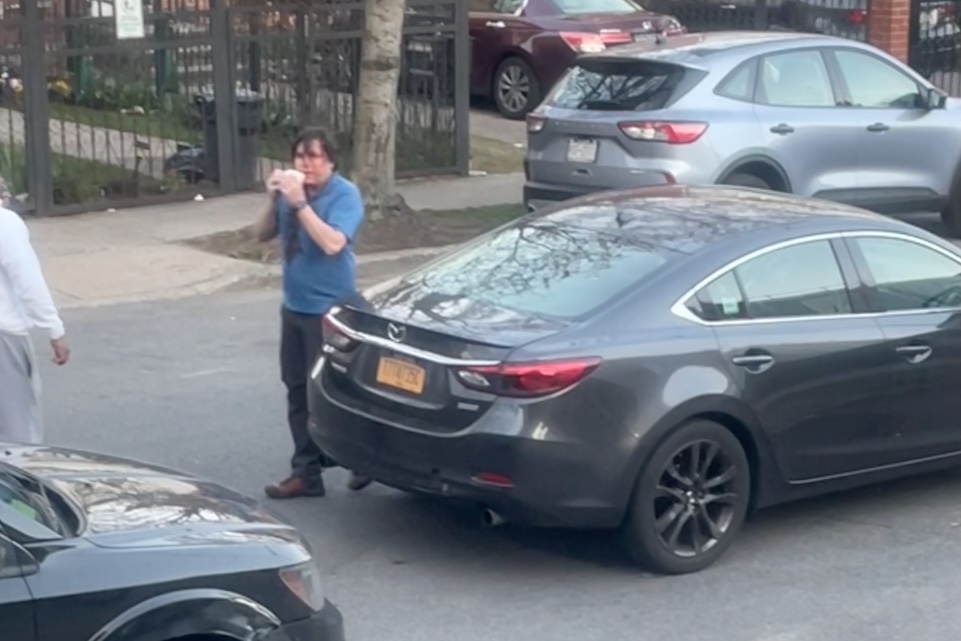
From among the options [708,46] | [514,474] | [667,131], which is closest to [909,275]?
[514,474]

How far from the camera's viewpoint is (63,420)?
980 centimetres

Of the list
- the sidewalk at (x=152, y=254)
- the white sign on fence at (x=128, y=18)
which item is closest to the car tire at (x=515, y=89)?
the sidewalk at (x=152, y=254)

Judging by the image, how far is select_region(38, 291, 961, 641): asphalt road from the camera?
697 cm

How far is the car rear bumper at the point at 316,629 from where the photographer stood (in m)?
5.10

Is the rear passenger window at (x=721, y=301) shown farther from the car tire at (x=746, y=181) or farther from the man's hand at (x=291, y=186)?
the car tire at (x=746, y=181)

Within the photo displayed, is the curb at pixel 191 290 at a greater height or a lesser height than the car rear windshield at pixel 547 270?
lesser

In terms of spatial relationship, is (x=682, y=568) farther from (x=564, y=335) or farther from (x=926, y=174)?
(x=926, y=174)

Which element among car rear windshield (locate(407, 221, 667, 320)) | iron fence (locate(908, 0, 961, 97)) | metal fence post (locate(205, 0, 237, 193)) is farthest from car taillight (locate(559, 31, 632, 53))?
car rear windshield (locate(407, 221, 667, 320))

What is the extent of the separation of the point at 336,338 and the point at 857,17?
1691 cm

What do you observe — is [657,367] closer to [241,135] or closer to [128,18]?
[128,18]

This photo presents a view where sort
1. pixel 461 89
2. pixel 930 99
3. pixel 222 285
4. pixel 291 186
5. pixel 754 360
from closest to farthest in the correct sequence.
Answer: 1. pixel 754 360
2. pixel 291 186
3. pixel 222 285
4. pixel 930 99
5. pixel 461 89

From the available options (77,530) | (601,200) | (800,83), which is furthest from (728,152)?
(77,530)

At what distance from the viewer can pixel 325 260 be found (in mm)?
8141

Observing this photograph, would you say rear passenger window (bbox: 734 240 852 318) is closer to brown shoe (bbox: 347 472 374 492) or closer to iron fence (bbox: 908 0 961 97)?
brown shoe (bbox: 347 472 374 492)
